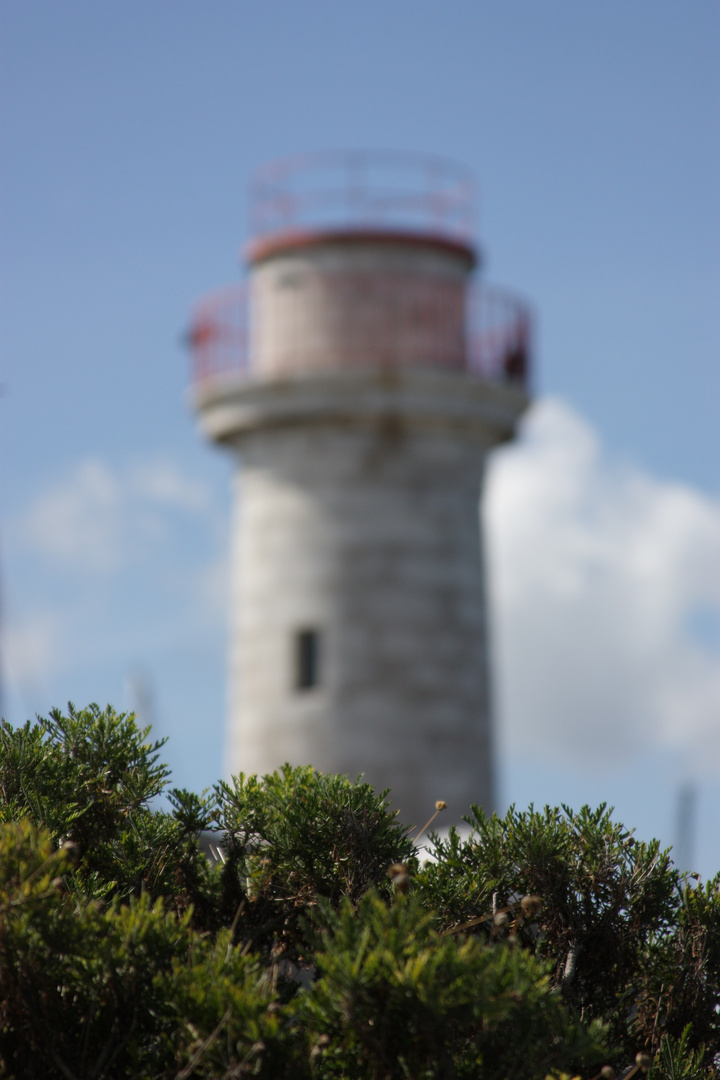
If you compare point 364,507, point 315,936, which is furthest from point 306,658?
point 315,936

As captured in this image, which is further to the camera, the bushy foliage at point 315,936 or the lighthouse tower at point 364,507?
the lighthouse tower at point 364,507

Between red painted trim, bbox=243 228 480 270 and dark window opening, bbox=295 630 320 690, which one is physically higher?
red painted trim, bbox=243 228 480 270

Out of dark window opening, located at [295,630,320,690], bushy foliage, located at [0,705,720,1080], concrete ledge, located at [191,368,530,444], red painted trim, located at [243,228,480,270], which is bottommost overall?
bushy foliage, located at [0,705,720,1080]

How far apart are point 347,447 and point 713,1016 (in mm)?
14501

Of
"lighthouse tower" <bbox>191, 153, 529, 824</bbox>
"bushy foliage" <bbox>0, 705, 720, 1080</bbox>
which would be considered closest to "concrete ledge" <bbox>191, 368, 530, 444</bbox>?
"lighthouse tower" <bbox>191, 153, 529, 824</bbox>

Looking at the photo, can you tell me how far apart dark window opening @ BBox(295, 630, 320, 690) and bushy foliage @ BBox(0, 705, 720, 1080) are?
43.5ft

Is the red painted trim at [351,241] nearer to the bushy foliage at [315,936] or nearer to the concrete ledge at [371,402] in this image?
the concrete ledge at [371,402]

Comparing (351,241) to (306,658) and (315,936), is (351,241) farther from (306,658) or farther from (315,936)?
(315,936)

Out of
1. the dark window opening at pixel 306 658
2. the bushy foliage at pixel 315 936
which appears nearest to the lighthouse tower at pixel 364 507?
the dark window opening at pixel 306 658

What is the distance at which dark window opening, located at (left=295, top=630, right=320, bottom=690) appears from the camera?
766 inches

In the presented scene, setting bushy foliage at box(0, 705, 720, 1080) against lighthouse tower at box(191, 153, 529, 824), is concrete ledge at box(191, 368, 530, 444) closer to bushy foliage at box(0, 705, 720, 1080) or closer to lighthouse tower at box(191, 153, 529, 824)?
lighthouse tower at box(191, 153, 529, 824)

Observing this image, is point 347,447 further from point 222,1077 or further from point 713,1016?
point 222,1077

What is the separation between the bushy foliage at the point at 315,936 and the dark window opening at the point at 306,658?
13247 mm

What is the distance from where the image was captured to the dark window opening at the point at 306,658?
19453mm
